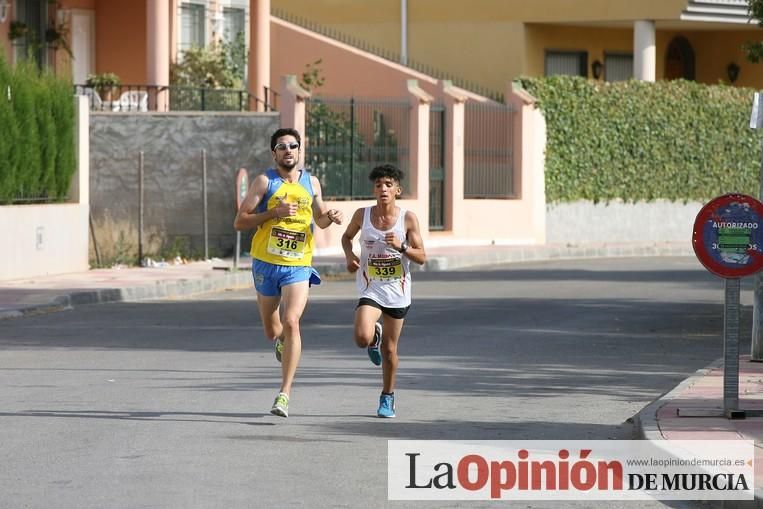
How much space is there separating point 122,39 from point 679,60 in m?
18.3

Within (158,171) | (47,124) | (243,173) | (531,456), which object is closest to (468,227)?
(158,171)

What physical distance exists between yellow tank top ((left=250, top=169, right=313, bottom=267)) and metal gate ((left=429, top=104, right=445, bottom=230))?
22305mm

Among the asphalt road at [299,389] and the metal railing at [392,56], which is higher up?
the metal railing at [392,56]

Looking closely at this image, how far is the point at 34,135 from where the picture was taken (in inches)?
922

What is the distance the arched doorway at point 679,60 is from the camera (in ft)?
151

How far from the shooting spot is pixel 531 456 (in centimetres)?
940

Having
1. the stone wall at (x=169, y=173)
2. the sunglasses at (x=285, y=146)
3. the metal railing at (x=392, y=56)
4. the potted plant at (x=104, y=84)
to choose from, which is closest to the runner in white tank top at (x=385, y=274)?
the sunglasses at (x=285, y=146)

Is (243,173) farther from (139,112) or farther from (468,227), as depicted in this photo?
(468,227)

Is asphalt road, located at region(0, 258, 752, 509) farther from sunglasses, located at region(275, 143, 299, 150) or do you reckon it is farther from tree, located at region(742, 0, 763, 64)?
tree, located at region(742, 0, 763, 64)

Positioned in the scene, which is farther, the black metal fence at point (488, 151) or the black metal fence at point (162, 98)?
the black metal fence at point (488, 151)

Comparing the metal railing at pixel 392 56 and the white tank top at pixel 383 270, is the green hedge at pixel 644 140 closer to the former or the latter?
the metal railing at pixel 392 56

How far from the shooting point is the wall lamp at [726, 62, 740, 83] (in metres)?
45.8

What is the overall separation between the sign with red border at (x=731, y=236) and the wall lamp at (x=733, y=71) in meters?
36.6

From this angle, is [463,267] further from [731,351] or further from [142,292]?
[731,351]
